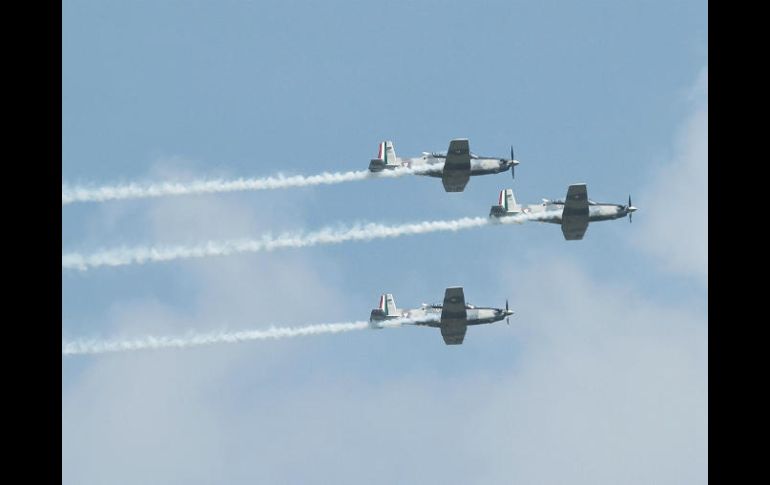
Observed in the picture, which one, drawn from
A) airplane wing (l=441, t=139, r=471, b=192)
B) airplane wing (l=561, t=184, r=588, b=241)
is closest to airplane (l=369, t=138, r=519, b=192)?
airplane wing (l=441, t=139, r=471, b=192)

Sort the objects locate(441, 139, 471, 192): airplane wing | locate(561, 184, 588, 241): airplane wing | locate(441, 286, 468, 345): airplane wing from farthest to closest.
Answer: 1. locate(441, 139, 471, 192): airplane wing
2. locate(561, 184, 588, 241): airplane wing
3. locate(441, 286, 468, 345): airplane wing

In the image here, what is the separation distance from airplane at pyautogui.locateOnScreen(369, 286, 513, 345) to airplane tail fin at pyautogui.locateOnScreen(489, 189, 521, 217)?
584 centimetres

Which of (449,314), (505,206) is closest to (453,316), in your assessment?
(449,314)

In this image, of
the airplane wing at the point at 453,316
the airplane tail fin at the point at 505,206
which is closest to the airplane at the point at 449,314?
the airplane wing at the point at 453,316

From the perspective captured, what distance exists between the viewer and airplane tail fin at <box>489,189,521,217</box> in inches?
3164

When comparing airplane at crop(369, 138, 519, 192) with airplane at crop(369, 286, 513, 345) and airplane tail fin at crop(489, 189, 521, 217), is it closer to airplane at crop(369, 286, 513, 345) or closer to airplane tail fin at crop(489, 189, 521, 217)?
airplane tail fin at crop(489, 189, 521, 217)
